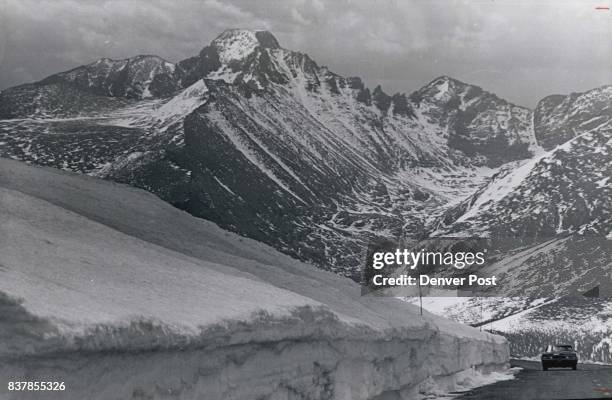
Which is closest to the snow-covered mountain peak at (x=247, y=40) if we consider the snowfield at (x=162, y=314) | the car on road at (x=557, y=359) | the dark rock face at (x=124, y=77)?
the dark rock face at (x=124, y=77)

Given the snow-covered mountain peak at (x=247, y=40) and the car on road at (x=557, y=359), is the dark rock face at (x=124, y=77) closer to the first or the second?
the snow-covered mountain peak at (x=247, y=40)

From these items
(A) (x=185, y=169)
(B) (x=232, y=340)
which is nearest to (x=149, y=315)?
(B) (x=232, y=340)

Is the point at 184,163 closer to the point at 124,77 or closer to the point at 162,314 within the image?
the point at 124,77

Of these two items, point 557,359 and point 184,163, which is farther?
point 184,163

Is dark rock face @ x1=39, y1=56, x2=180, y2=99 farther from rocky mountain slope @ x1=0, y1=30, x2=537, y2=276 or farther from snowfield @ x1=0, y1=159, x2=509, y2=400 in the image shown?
snowfield @ x1=0, y1=159, x2=509, y2=400

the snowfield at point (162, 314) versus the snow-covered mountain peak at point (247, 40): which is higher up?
the snow-covered mountain peak at point (247, 40)

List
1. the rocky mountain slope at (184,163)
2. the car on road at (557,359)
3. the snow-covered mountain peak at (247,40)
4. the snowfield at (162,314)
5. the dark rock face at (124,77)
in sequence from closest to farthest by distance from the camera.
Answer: the snowfield at (162,314) < the car on road at (557,359) < the snow-covered mountain peak at (247,40) < the dark rock face at (124,77) < the rocky mountain slope at (184,163)

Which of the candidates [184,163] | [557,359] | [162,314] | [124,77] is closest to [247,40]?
[124,77]

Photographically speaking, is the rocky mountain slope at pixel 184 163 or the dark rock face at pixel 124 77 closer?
the dark rock face at pixel 124 77

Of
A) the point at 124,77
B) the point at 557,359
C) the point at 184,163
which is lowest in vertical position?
the point at 557,359
